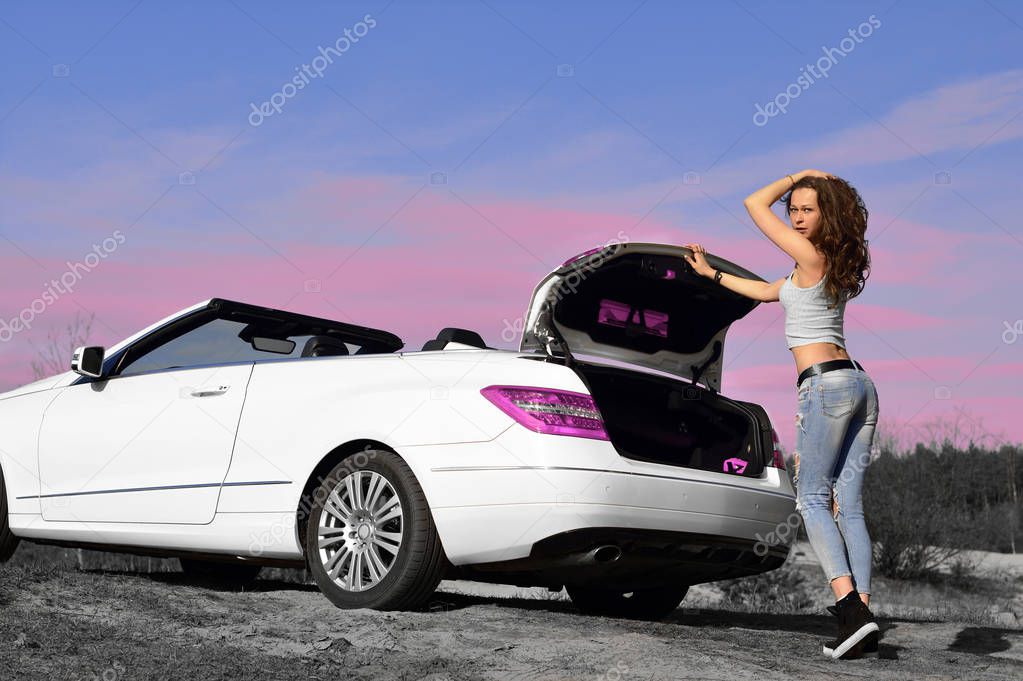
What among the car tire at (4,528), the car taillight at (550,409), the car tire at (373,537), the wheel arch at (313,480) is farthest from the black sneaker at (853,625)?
the car tire at (4,528)

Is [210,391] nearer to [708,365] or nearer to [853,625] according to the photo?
[708,365]

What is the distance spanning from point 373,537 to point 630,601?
216 centimetres

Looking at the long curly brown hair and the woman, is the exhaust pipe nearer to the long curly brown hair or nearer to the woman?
the woman

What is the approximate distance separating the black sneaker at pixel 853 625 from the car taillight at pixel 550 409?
1286 mm

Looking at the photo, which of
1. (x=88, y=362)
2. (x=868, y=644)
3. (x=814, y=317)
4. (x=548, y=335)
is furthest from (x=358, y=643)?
(x=88, y=362)

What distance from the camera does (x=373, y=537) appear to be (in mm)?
5699

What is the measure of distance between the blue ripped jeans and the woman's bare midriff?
0.08 meters

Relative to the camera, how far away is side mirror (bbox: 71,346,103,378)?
7270 mm

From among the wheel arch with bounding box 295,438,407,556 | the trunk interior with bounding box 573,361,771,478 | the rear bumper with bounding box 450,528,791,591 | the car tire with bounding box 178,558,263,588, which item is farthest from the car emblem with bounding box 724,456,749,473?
the car tire with bounding box 178,558,263,588

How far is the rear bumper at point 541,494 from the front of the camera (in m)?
5.20

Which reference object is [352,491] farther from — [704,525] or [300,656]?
[704,525]

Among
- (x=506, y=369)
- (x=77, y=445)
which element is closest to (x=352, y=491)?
(x=506, y=369)

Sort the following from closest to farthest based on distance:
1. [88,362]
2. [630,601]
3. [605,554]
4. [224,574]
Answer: [605,554]
[630,601]
[88,362]
[224,574]

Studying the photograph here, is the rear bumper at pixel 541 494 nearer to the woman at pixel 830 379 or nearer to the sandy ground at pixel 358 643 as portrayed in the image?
the sandy ground at pixel 358 643
